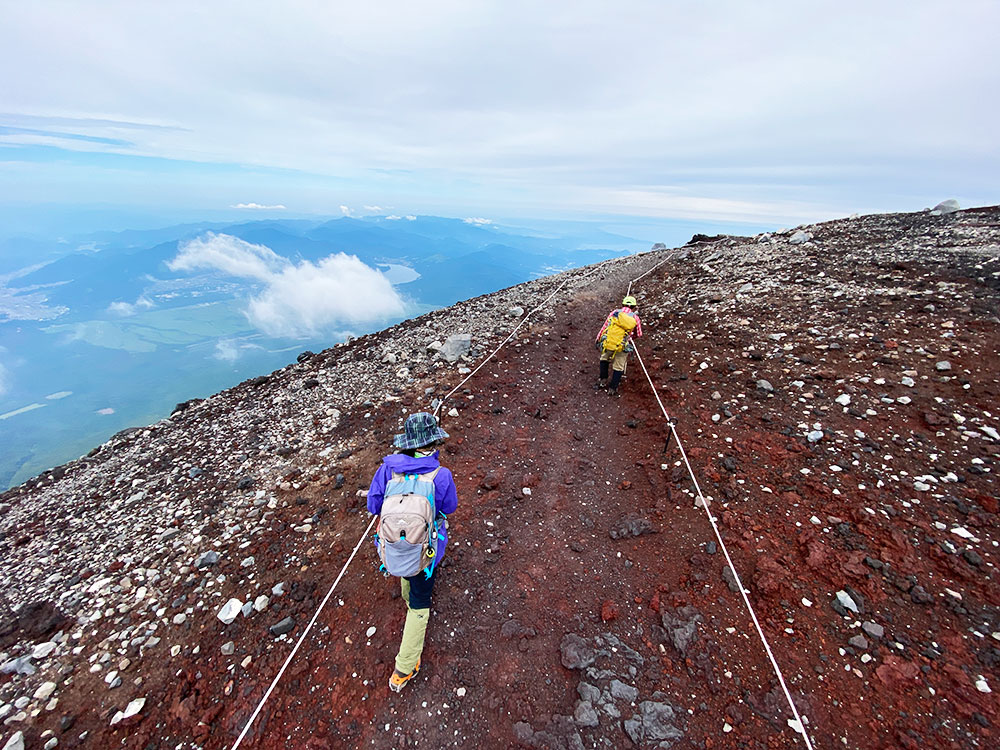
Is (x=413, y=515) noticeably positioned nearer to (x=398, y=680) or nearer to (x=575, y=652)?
(x=398, y=680)

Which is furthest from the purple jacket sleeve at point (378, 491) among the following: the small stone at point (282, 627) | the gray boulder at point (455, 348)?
the gray boulder at point (455, 348)

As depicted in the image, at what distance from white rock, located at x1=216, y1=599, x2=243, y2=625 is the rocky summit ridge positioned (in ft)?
0.23

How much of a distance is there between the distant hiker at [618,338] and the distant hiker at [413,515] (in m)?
6.39

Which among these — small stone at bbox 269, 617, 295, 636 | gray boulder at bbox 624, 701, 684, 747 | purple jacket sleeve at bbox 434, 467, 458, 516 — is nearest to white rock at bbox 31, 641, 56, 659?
small stone at bbox 269, 617, 295, 636

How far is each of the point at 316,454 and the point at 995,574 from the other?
10.1 metres

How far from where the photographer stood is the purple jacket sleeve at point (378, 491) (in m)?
4.42

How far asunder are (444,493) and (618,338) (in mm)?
6500

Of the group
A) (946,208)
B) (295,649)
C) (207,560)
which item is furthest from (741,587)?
(946,208)

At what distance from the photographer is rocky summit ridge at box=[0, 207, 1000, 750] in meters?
4.14

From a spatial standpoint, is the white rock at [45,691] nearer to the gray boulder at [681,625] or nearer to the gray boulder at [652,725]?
the gray boulder at [652,725]

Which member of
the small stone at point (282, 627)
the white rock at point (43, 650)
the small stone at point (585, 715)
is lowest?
the white rock at point (43, 650)

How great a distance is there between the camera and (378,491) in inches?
176

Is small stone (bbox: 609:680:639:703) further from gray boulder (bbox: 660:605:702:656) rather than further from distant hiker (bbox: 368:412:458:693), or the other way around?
distant hiker (bbox: 368:412:458:693)

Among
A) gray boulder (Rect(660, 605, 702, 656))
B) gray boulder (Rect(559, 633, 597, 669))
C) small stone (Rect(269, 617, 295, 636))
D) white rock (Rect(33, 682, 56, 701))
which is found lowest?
white rock (Rect(33, 682, 56, 701))
